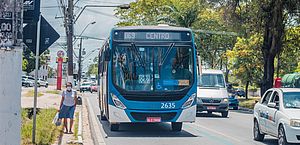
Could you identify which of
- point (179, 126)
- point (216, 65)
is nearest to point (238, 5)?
point (179, 126)

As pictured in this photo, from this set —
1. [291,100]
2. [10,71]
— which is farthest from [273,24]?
[10,71]

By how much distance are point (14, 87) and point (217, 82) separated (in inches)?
855

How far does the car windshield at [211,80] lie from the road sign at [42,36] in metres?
15.4

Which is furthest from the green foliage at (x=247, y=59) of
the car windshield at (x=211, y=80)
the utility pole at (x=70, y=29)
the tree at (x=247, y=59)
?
the car windshield at (x=211, y=80)

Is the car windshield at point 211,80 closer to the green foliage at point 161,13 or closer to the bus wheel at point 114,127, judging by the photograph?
the bus wheel at point 114,127

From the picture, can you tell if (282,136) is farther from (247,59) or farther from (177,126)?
(247,59)

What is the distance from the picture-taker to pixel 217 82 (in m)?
27.7

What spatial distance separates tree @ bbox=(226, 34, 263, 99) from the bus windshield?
96.6ft

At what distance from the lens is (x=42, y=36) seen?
12.8 metres

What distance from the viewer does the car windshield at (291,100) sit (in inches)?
540

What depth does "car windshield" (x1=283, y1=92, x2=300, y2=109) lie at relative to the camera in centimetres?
1373

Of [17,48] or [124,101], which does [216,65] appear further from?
[17,48]

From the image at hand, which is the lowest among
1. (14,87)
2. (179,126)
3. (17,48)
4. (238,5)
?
(179,126)

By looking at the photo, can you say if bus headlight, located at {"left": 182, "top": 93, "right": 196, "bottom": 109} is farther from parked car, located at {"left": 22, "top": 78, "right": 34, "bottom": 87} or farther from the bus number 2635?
parked car, located at {"left": 22, "top": 78, "right": 34, "bottom": 87}
